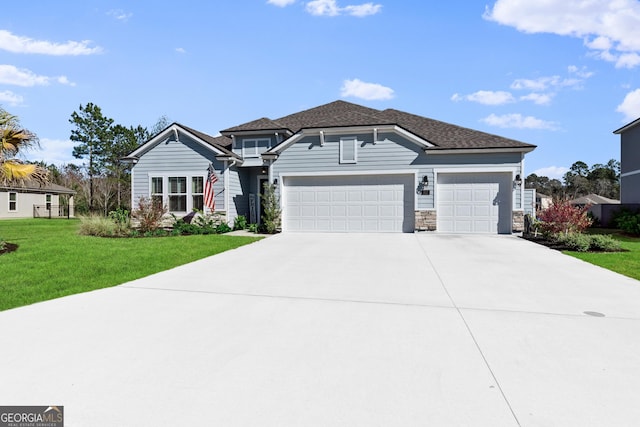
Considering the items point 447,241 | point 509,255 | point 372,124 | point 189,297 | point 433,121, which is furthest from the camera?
point 433,121

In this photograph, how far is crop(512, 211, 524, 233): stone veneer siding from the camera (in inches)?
534

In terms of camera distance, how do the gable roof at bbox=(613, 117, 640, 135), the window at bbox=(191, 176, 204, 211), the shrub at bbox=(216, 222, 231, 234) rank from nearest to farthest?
the shrub at bbox=(216, 222, 231, 234)
the window at bbox=(191, 176, 204, 211)
the gable roof at bbox=(613, 117, 640, 135)

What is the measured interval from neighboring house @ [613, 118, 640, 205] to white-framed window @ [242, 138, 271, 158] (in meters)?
20.3

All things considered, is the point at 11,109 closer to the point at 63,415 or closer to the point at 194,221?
the point at 194,221

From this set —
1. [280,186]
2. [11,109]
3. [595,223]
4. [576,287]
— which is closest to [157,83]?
[11,109]

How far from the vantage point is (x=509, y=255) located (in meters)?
8.79

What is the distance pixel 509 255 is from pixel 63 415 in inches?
Result: 366

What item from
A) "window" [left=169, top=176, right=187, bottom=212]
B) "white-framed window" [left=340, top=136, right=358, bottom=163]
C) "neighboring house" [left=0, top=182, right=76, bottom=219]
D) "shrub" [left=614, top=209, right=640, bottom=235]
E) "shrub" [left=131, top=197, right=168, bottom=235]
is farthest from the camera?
"neighboring house" [left=0, top=182, right=76, bottom=219]

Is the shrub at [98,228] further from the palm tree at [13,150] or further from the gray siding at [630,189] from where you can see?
→ the gray siding at [630,189]

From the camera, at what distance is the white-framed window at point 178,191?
15.7 metres

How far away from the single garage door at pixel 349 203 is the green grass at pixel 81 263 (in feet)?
14.6

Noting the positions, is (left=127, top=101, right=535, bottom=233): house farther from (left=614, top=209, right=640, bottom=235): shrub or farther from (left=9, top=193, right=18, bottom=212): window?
(left=9, top=193, right=18, bottom=212): window

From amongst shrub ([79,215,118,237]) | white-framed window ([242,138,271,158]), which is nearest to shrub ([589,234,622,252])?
white-framed window ([242,138,271,158])

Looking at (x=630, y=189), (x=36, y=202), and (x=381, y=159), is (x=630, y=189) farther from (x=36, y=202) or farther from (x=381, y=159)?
(x=36, y=202)
